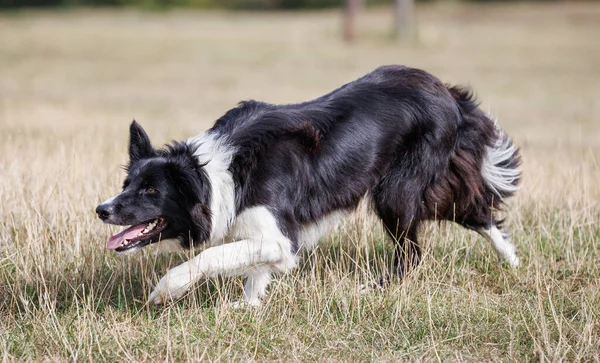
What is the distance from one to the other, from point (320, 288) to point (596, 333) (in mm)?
1698

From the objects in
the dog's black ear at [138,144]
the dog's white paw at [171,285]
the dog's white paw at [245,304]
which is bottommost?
the dog's white paw at [245,304]

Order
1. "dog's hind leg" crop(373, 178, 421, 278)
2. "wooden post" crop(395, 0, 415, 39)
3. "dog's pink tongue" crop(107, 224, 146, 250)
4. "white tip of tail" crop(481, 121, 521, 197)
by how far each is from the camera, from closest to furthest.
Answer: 1. "dog's pink tongue" crop(107, 224, 146, 250)
2. "dog's hind leg" crop(373, 178, 421, 278)
3. "white tip of tail" crop(481, 121, 521, 197)
4. "wooden post" crop(395, 0, 415, 39)

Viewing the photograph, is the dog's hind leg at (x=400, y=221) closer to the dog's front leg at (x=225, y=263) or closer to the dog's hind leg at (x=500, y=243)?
the dog's hind leg at (x=500, y=243)

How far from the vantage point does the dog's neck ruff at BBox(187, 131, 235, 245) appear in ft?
16.6

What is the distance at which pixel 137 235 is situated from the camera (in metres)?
4.99

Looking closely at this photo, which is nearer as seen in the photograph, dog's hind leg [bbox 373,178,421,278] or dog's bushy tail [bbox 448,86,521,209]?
dog's hind leg [bbox 373,178,421,278]

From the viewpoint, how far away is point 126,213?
4852 millimetres

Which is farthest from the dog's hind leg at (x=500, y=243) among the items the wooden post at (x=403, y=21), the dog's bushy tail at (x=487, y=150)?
the wooden post at (x=403, y=21)

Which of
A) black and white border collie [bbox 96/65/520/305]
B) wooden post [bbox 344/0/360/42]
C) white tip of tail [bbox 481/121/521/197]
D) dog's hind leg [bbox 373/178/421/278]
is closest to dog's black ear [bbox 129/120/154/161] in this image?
black and white border collie [bbox 96/65/520/305]

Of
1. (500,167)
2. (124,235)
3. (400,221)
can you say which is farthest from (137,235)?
(500,167)

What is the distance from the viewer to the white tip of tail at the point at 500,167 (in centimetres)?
593

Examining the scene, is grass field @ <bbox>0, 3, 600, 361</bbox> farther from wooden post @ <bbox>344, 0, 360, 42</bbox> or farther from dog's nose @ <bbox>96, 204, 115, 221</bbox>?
wooden post @ <bbox>344, 0, 360, 42</bbox>

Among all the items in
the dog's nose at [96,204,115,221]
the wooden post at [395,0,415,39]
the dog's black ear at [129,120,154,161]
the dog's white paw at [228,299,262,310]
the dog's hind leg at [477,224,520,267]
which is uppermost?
the dog's black ear at [129,120,154,161]

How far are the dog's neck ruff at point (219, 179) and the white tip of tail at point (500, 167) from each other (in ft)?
6.50
